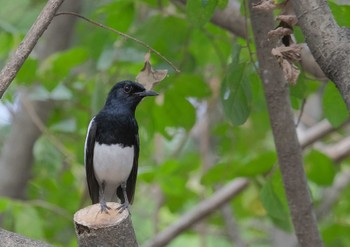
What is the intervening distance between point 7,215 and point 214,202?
136cm

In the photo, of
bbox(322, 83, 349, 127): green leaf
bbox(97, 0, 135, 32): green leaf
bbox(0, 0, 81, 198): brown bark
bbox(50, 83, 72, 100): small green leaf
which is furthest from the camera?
bbox(0, 0, 81, 198): brown bark

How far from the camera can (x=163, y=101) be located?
15.2ft

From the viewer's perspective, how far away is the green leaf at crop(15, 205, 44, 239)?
4559 mm

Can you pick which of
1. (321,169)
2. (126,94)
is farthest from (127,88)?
(321,169)

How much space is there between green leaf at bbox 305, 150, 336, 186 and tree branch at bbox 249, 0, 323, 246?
1075 mm

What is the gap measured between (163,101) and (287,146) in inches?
42.3

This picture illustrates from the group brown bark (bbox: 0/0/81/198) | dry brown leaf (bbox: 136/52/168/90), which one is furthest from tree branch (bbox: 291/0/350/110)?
brown bark (bbox: 0/0/81/198)

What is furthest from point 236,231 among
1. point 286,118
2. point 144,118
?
point 286,118

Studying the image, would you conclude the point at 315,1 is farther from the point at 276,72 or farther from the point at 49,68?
the point at 49,68

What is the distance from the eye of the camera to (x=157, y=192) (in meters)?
6.43

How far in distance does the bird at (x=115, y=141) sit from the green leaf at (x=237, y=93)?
720mm

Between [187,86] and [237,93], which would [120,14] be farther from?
[237,93]

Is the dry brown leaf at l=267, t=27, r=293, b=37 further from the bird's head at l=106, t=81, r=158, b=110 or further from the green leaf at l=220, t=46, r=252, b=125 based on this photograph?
the bird's head at l=106, t=81, r=158, b=110

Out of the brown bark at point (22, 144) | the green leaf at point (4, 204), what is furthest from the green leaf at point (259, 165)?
the brown bark at point (22, 144)
